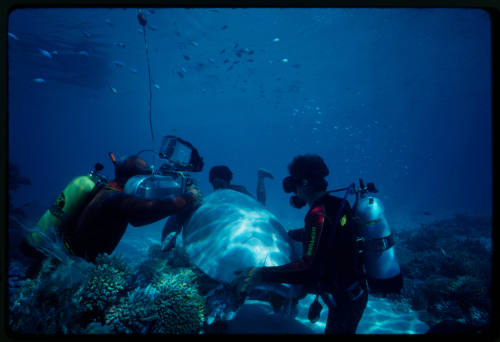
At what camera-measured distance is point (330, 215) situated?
2.69m

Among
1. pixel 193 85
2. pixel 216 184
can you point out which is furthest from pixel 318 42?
pixel 216 184

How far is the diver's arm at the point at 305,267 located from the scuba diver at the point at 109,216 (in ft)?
4.66

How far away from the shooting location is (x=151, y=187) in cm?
286

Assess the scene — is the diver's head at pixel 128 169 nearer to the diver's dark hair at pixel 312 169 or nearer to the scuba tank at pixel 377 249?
the diver's dark hair at pixel 312 169

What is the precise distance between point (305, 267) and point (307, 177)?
1169 mm

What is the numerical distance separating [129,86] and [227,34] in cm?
2264

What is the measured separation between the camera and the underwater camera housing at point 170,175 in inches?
111

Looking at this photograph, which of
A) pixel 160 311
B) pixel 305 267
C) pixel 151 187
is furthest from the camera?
pixel 151 187

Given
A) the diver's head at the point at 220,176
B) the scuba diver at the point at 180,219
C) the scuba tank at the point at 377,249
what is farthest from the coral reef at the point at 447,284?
the diver's head at the point at 220,176

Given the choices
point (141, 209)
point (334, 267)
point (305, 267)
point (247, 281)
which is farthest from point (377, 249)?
point (141, 209)

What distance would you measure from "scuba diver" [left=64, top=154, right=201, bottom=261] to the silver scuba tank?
0.10m

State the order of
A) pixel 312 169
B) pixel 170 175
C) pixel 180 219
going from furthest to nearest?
pixel 180 219
pixel 170 175
pixel 312 169

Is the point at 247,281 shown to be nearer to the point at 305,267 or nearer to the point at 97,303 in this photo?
the point at 305,267
